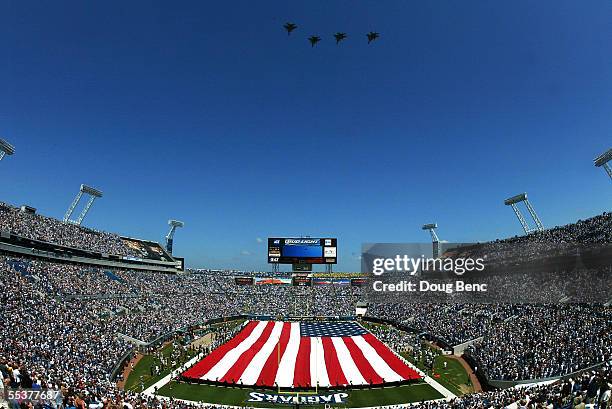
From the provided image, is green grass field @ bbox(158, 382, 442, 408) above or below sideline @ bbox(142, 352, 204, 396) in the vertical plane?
below

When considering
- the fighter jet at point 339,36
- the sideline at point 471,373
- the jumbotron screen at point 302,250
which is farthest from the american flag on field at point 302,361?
the fighter jet at point 339,36

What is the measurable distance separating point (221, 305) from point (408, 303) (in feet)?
95.4

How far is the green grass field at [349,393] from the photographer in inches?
1010

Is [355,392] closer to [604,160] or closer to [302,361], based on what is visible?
[302,361]

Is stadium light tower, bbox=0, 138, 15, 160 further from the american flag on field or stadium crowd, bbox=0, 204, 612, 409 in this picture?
the american flag on field

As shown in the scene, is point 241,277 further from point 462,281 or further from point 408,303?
point 462,281

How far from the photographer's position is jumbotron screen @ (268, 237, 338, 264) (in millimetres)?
64688

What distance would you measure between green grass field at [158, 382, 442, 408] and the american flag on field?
1064 millimetres

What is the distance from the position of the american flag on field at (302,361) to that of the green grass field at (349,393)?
1064mm

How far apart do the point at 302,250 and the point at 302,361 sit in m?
30.8

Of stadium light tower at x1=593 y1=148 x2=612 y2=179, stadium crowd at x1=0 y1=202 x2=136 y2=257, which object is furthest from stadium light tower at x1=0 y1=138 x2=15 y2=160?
stadium light tower at x1=593 y1=148 x2=612 y2=179

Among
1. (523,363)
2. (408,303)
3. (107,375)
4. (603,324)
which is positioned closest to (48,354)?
(107,375)

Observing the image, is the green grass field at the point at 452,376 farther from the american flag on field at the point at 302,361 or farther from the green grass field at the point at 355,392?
the american flag on field at the point at 302,361

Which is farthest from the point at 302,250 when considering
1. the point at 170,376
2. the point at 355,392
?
the point at 355,392
